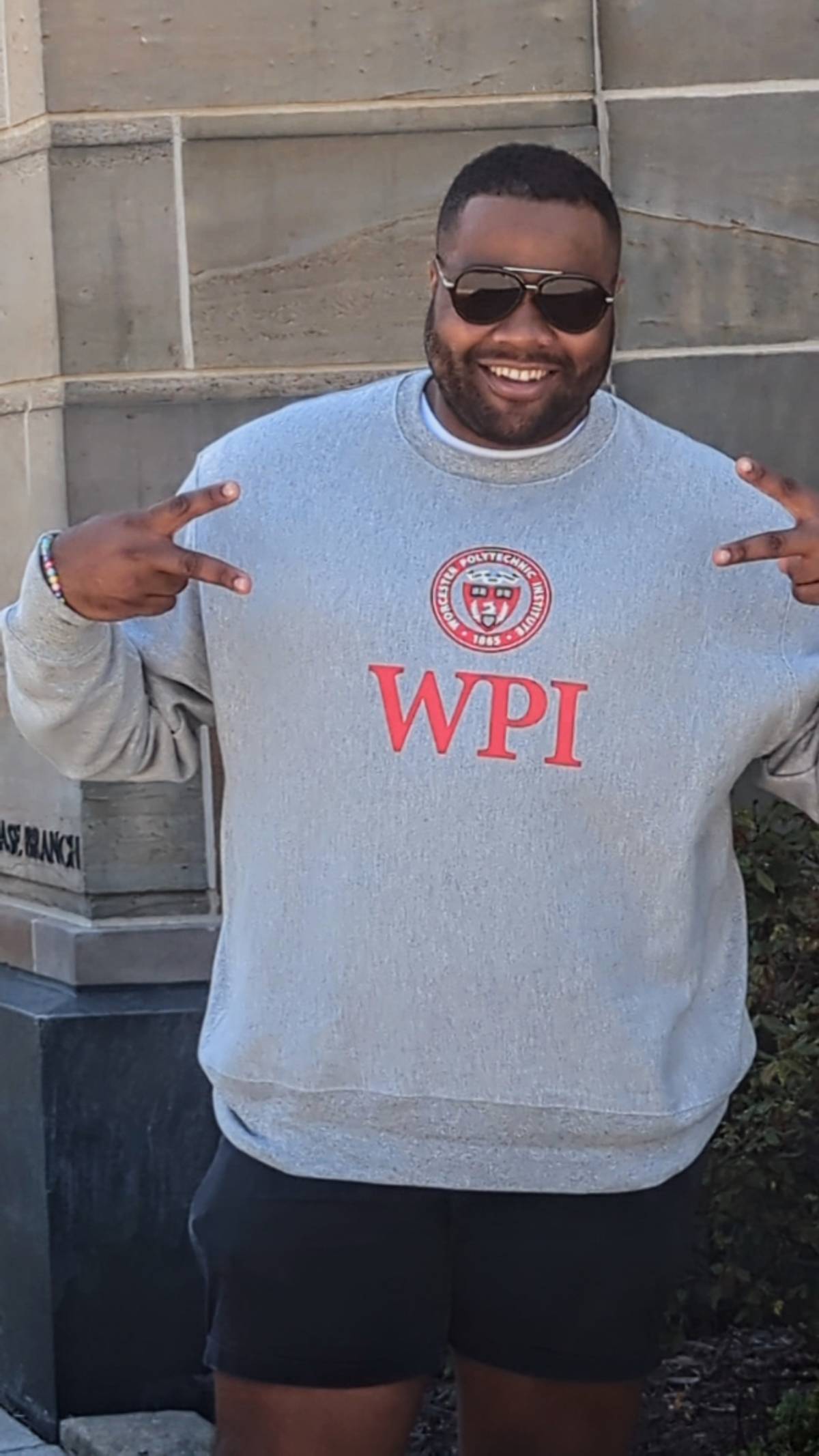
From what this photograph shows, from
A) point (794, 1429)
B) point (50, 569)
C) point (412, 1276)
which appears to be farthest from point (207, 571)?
point (794, 1429)

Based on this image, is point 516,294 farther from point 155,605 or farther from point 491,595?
point 155,605

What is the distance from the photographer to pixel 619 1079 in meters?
2.54

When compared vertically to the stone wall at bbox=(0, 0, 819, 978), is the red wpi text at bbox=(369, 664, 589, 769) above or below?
below

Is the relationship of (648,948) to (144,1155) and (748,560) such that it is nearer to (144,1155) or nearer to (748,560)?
(748,560)

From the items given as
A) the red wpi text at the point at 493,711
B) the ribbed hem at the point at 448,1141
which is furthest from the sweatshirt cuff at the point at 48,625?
the ribbed hem at the point at 448,1141

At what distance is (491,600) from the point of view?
2.49 m

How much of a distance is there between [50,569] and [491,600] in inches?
19.0

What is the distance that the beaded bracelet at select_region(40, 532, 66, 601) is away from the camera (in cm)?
243

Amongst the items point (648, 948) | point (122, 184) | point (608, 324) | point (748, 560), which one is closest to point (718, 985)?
point (648, 948)

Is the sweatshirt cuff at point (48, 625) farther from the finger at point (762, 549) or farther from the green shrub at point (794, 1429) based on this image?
the green shrub at point (794, 1429)

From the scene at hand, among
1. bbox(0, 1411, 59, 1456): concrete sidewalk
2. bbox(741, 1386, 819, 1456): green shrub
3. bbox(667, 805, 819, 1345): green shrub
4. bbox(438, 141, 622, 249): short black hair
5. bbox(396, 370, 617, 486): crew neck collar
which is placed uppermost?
bbox(438, 141, 622, 249): short black hair

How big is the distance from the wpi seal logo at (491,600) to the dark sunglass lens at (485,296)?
0.90 feet

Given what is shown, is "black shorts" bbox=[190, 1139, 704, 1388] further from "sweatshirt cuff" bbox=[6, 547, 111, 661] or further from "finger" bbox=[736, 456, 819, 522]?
"finger" bbox=[736, 456, 819, 522]

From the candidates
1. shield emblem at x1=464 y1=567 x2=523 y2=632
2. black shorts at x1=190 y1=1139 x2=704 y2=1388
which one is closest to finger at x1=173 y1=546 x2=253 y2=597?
shield emblem at x1=464 y1=567 x2=523 y2=632
